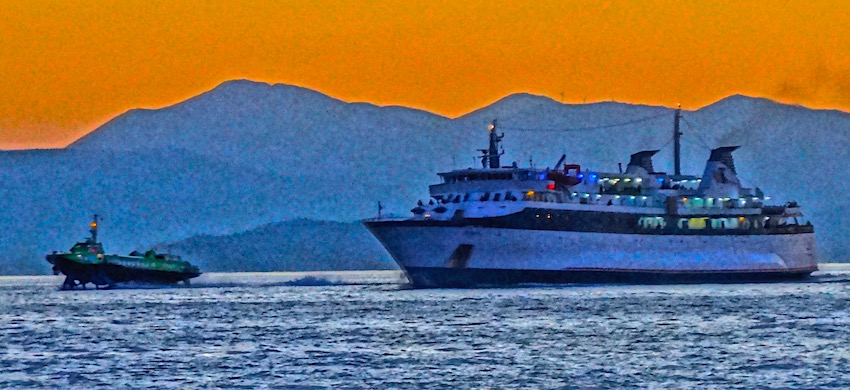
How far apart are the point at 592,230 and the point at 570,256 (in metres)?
3.09

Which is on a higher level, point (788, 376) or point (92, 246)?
point (92, 246)

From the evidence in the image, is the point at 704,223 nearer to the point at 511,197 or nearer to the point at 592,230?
the point at 592,230

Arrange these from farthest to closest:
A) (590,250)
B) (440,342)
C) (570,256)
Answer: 1. (590,250)
2. (570,256)
3. (440,342)

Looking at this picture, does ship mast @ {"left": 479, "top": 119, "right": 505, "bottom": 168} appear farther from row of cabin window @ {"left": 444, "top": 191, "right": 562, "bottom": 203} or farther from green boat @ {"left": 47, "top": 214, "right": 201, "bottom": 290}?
green boat @ {"left": 47, "top": 214, "right": 201, "bottom": 290}

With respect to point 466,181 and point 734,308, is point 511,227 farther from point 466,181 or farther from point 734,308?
point 734,308

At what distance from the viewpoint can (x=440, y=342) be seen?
2365 inches

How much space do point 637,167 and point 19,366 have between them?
8037 centimetres

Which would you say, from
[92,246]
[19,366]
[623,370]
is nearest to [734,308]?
[623,370]

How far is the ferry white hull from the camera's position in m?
106

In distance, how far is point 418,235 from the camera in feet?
348

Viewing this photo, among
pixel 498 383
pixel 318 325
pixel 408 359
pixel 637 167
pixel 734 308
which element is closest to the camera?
pixel 498 383

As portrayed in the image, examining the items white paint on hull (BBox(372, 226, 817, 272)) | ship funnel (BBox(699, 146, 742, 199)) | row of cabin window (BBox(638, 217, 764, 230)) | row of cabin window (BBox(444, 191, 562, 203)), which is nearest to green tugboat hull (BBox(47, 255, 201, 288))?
white paint on hull (BBox(372, 226, 817, 272))

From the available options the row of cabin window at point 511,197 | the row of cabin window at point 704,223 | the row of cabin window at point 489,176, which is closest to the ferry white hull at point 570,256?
the row of cabin window at point 704,223

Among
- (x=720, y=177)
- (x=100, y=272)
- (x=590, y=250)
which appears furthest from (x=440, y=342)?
(x=100, y=272)
